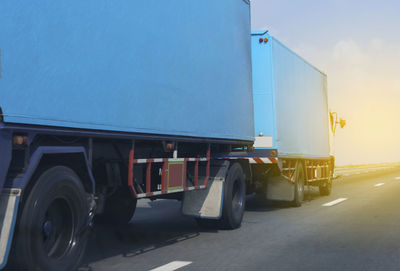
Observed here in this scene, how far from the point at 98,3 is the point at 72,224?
2357 millimetres

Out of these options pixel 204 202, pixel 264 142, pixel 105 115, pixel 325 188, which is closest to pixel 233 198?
pixel 204 202

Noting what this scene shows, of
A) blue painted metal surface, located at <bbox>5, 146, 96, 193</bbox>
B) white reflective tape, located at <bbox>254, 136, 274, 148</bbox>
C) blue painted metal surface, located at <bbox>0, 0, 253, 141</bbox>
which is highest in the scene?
blue painted metal surface, located at <bbox>0, 0, 253, 141</bbox>

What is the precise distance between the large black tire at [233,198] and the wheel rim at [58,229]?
14.0 feet

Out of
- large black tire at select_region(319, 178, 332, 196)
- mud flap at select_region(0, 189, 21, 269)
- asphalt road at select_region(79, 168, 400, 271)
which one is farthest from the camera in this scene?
large black tire at select_region(319, 178, 332, 196)

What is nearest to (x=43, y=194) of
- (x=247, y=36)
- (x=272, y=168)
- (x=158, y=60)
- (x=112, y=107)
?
(x=112, y=107)

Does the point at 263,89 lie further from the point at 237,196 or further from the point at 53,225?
the point at 53,225

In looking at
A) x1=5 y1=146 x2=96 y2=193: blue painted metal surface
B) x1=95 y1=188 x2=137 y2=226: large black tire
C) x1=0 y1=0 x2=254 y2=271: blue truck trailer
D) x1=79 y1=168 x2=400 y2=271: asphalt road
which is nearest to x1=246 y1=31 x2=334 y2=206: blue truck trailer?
x1=79 y1=168 x2=400 y2=271: asphalt road

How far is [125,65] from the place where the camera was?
241 inches

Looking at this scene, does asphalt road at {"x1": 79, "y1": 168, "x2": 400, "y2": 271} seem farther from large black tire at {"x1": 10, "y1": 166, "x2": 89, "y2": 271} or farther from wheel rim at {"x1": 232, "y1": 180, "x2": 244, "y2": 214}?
large black tire at {"x1": 10, "y1": 166, "x2": 89, "y2": 271}

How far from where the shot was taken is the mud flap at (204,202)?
8906 millimetres

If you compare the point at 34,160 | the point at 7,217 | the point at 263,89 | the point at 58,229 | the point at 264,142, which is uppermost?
the point at 263,89

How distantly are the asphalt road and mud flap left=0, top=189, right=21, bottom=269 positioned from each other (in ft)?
6.39

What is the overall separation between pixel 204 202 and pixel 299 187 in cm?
570

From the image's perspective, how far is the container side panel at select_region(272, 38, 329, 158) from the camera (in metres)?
12.8
